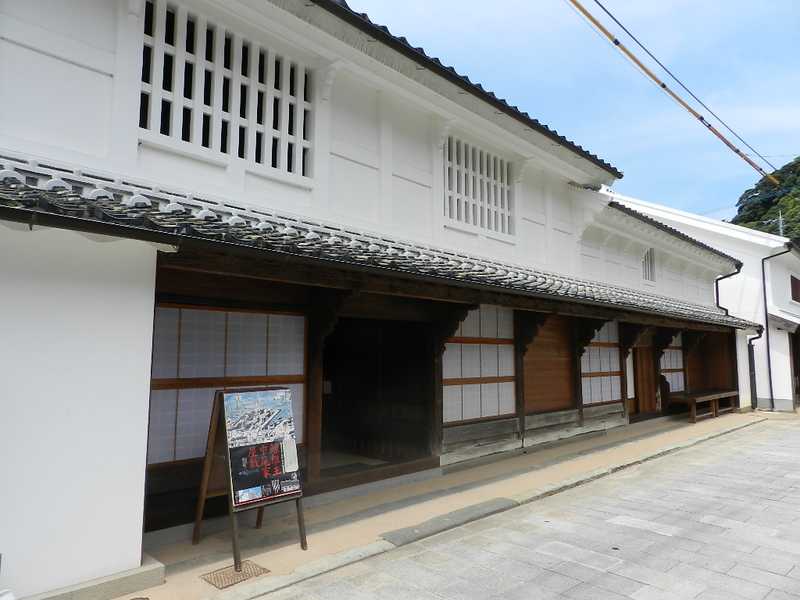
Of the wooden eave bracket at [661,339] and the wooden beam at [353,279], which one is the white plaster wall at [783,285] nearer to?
the wooden eave bracket at [661,339]

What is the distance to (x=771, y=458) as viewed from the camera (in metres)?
10.0

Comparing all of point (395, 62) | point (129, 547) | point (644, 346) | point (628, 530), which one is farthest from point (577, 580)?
point (644, 346)

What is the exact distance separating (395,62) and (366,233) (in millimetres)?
2303

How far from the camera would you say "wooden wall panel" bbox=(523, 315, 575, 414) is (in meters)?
10.2

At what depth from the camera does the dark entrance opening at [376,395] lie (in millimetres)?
7953

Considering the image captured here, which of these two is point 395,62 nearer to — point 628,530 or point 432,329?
point 432,329

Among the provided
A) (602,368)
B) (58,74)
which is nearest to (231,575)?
(58,74)

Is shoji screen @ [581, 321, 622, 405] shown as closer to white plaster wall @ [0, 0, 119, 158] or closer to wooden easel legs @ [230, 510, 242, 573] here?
wooden easel legs @ [230, 510, 242, 573]

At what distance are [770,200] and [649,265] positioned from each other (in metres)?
36.2

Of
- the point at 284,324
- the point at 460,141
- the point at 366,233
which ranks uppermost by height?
the point at 460,141

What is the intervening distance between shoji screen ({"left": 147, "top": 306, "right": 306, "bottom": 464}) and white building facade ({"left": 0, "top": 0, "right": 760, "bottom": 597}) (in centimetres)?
2

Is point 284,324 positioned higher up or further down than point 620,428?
higher up

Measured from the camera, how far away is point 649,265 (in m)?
15.4

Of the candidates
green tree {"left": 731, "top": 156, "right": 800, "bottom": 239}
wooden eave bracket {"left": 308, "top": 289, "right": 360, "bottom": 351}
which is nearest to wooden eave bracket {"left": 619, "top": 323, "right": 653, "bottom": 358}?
wooden eave bracket {"left": 308, "top": 289, "right": 360, "bottom": 351}
